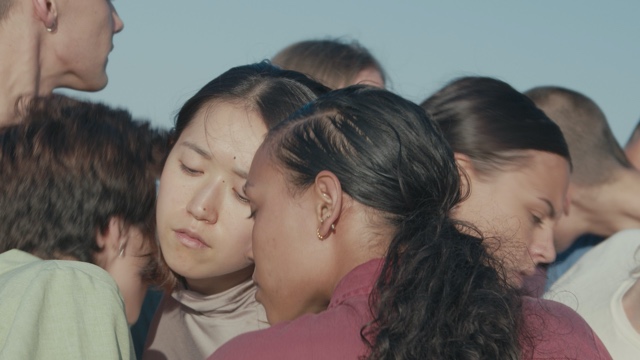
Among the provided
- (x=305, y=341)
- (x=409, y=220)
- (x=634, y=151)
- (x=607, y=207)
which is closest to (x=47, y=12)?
(x=409, y=220)

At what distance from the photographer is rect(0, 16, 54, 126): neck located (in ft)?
11.3

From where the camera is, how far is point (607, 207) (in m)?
4.41

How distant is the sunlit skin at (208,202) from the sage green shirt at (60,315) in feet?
1.65

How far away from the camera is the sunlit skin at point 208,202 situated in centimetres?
276

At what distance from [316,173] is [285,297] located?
0.26 meters

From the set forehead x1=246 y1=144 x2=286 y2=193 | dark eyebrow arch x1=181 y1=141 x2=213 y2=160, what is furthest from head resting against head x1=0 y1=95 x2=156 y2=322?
forehead x1=246 y1=144 x2=286 y2=193

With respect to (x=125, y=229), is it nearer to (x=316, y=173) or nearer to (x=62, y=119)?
(x=62, y=119)

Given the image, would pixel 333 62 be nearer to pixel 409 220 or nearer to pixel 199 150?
pixel 199 150

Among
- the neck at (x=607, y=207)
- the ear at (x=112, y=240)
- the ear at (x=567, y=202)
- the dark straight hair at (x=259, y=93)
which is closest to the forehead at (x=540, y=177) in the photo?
the ear at (x=567, y=202)

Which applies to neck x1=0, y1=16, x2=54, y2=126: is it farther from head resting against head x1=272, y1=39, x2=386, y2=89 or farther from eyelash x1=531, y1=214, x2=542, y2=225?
eyelash x1=531, y1=214, x2=542, y2=225

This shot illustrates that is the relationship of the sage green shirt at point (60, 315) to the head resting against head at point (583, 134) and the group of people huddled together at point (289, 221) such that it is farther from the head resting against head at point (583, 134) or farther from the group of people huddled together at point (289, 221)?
the head resting against head at point (583, 134)

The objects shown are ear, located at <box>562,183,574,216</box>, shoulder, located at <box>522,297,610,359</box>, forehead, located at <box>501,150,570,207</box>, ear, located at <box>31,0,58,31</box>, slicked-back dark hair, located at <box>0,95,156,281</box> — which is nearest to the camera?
shoulder, located at <box>522,297,610,359</box>

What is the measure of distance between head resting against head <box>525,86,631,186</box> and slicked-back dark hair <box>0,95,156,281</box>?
2.25m

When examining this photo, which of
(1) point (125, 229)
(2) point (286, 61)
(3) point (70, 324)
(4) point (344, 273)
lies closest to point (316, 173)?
(4) point (344, 273)
